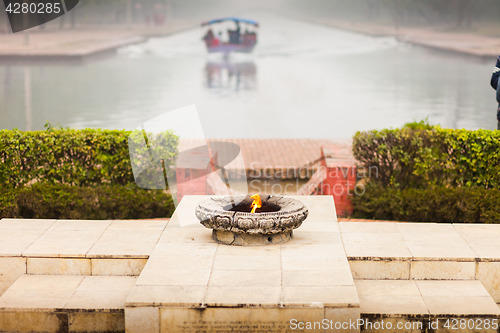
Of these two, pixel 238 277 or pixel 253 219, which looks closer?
pixel 238 277

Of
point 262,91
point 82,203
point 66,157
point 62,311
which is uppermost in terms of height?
point 66,157

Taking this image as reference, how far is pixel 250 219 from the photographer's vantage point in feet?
17.0

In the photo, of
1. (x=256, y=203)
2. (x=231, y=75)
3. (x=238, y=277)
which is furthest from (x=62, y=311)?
(x=231, y=75)

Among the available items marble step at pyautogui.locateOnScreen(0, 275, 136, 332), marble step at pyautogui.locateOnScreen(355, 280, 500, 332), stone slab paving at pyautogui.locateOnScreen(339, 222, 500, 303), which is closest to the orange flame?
stone slab paving at pyautogui.locateOnScreen(339, 222, 500, 303)

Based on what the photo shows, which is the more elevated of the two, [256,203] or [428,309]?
[256,203]

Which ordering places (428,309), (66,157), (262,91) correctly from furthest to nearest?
(262,91)
(66,157)
(428,309)

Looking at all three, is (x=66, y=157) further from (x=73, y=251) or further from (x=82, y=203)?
(x=73, y=251)

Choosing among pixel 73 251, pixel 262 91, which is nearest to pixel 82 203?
pixel 73 251

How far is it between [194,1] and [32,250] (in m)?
55.2

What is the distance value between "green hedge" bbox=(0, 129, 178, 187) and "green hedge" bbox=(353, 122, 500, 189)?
2.22m

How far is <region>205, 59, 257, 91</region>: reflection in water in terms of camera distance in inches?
922

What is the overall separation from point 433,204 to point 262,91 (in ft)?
51.8

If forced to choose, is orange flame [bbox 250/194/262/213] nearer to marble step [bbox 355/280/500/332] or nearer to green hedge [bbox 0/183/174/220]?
marble step [bbox 355/280/500/332]

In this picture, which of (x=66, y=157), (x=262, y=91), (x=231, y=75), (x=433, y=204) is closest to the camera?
(x=433, y=204)
